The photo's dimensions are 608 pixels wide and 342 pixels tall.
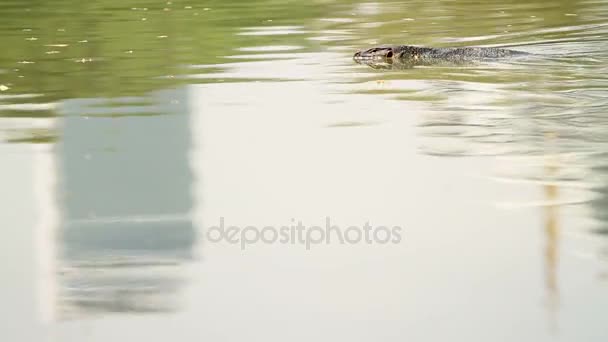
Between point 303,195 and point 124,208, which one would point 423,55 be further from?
point 124,208

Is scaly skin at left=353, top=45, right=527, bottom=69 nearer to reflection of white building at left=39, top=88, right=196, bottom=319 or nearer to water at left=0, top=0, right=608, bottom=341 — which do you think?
water at left=0, top=0, right=608, bottom=341

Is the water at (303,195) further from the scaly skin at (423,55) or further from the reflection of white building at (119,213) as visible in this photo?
the scaly skin at (423,55)

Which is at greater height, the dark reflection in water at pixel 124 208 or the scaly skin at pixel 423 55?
the dark reflection in water at pixel 124 208

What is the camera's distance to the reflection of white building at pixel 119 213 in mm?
6438

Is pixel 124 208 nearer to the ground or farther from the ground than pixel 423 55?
farther from the ground

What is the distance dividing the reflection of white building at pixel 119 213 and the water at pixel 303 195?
0.07ft

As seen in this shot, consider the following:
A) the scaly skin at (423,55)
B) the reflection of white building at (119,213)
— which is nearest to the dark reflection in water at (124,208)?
the reflection of white building at (119,213)

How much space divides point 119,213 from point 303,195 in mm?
994

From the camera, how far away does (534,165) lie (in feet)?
29.3

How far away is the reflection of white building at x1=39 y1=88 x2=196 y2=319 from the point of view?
6438 millimetres

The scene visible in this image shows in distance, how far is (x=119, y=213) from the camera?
26.3 feet

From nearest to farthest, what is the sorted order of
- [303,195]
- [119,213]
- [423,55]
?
[119,213] < [303,195] < [423,55]

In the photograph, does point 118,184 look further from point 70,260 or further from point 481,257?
point 481,257

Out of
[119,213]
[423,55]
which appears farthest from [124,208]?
[423,55]
